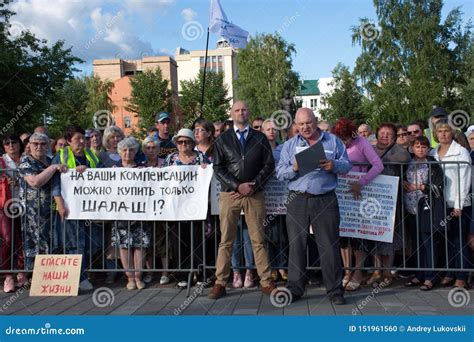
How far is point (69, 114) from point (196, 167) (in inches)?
1939

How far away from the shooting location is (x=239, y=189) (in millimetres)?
6102

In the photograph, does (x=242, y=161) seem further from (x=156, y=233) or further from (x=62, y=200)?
(x=62, y=200)

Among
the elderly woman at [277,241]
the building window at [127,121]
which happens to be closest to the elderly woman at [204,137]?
the elderly woman at [277,241]

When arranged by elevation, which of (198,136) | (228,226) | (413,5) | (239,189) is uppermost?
(413,5)

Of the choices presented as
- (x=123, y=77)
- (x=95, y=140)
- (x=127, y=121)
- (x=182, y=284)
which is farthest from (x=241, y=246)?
(x=123, y=77)

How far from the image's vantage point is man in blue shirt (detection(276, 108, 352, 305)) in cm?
591

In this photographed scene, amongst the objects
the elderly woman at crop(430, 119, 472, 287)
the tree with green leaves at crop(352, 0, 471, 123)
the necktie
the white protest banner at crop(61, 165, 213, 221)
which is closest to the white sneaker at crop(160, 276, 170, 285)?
the white protest banner at crop(61, 165, 213, 221)

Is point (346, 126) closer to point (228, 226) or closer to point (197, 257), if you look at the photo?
point (228, 226)

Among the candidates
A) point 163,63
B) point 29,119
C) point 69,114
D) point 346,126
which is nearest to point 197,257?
point 346,126

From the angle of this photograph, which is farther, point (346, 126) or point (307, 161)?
point (346, 126)

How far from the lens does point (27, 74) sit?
75.7 feet

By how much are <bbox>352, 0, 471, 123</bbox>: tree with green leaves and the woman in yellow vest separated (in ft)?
113

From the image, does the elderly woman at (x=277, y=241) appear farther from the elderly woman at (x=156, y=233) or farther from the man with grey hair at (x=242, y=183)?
the elderly woman at (x=156, y=233)

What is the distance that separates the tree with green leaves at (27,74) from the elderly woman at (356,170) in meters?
18.3
